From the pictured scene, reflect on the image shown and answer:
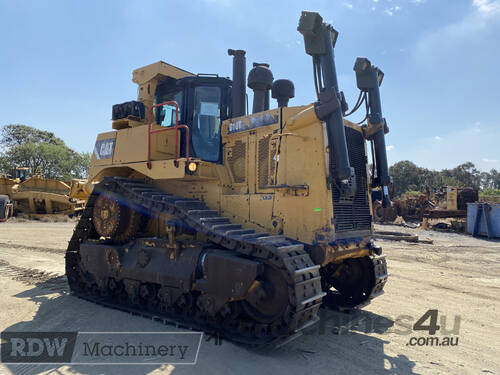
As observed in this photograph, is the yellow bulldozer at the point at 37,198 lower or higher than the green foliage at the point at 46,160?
lower

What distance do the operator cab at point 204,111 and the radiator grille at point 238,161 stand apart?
26 centimetres

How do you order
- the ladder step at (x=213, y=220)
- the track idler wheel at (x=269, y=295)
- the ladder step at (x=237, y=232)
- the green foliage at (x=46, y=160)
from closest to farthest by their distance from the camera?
the track idler wheel at (x=269, y=295) < the ladder step at (x=237, y=232) < the ladder step at (x=213, y=220) < the green foliage at (x=46, y=160)

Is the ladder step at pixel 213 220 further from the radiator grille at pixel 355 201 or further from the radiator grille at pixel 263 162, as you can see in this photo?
the radiator grille at pixel 355 201

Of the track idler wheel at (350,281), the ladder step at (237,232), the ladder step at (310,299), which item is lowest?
the track idler wheel at (350,281)

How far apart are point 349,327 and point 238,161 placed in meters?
3.19

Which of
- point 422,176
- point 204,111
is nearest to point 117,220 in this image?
point 204,111

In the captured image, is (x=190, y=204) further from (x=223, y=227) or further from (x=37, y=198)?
(x=37, y=198)

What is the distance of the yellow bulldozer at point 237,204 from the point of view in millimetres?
4746

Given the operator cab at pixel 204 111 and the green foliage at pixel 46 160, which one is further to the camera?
the green foliage at pixel 46 160

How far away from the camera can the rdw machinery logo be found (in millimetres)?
4449

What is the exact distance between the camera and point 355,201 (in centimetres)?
581

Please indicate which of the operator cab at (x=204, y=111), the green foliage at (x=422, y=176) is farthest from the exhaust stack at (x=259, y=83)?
the green foliage at (x=422, y=176)

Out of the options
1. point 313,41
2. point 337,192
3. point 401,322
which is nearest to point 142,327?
point 337,192

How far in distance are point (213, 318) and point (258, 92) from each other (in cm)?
393
